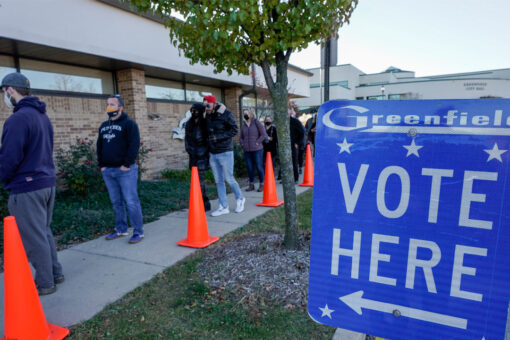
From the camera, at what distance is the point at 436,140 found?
46.6 inches

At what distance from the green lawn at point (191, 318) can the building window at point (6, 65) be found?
5.98m

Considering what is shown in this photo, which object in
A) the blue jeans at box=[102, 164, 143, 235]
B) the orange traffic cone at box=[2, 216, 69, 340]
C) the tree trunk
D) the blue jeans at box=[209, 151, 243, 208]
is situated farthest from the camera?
the blue jeans at box=[209, 151, 243, 208]

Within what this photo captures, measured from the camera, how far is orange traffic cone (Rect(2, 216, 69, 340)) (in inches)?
94.9

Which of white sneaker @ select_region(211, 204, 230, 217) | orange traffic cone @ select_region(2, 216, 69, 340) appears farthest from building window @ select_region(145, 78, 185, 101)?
orange traffic cone @ select_region(2, 216, 69, 340)

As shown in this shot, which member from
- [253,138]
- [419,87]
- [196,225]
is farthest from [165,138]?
[419,87]

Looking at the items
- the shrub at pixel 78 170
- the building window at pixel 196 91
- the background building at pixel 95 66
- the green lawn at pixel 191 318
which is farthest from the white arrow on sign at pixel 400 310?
the building window at pixel 196 91

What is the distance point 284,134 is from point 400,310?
266 centimetres

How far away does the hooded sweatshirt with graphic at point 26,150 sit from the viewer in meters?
2.90

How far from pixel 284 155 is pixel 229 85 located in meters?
9.51

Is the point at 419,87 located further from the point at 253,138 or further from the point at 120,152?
the point at 120,152

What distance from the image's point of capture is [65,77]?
7.68 metres

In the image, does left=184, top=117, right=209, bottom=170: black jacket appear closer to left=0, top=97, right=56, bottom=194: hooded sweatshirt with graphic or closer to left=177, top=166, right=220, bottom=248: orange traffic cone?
left=177, top=166, right=220, bottom=248: orange traffic cone

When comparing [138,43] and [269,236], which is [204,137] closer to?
[269,236]

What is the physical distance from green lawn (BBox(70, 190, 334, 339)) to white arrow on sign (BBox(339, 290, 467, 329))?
1.36m
